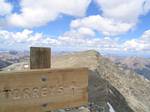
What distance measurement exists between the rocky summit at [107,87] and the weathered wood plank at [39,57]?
12.9ft

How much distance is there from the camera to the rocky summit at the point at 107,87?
7.68m

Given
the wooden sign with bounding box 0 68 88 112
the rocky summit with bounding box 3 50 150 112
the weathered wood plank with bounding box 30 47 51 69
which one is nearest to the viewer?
the wooden sign with bounding box 0 68 88 112

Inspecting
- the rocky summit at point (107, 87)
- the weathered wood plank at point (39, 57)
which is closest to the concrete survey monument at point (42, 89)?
the weathered wood plank at point (39, 57)

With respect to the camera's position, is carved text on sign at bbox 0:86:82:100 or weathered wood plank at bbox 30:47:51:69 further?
weathered wood plank at bbox 30:47:51:69

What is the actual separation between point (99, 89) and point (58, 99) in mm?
4624

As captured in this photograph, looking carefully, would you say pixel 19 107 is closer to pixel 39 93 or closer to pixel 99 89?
pixel 39 93

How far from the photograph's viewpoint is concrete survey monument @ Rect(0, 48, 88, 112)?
118 inches

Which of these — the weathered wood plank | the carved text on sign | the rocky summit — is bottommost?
the rocky summit

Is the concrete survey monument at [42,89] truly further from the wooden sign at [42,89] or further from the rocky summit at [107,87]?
the rocky summit at [107,87]

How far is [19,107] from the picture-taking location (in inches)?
120

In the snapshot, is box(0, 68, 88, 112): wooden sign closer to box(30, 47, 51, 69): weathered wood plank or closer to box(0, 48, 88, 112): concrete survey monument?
box(0, 48, 88, 112): concrete survey monument

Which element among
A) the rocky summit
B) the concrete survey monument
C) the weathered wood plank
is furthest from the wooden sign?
the rocky summit

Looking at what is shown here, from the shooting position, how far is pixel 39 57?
3416 millimetres

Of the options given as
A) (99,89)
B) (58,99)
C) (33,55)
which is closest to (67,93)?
(58,99)
